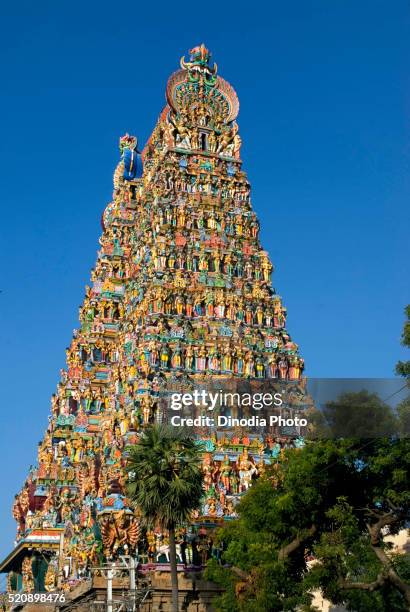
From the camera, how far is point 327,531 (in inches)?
1529

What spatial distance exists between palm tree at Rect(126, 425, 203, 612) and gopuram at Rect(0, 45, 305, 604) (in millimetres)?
9711

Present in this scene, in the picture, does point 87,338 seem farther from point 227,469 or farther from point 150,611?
point 150,611

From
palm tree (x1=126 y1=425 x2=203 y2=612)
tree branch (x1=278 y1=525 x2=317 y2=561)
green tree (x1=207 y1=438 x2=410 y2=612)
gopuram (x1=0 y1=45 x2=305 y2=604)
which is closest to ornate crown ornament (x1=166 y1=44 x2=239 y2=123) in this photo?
gopuram (x1=0 y1=45 x2=305 y2=604)

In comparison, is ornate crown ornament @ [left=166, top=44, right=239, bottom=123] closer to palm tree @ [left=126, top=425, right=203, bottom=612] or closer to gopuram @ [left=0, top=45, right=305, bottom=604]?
gopuram @ [left=0, top=45, right=305, bottom=604]

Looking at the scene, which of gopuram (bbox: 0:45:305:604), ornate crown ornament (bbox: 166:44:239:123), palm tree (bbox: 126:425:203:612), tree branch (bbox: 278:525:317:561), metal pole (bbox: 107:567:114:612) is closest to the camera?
tree branch (bbox: 278:525:317:561)

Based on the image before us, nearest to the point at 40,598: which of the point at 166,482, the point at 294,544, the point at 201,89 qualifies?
the point at 166,482

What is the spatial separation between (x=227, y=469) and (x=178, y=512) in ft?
51.7

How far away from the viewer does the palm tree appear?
41188 millimetres

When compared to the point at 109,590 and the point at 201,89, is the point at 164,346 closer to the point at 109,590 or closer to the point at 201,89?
the point at 109,590

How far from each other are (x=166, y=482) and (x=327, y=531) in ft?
24.5

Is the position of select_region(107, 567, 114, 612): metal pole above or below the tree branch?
below

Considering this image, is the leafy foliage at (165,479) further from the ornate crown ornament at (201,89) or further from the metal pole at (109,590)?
the ornate crown ornament at (201,89)

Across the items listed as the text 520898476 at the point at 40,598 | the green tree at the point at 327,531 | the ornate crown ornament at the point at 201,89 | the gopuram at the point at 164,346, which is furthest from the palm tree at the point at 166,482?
the ornate crown ornament at the point at 201,89

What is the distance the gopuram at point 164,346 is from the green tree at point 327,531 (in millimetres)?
10706
